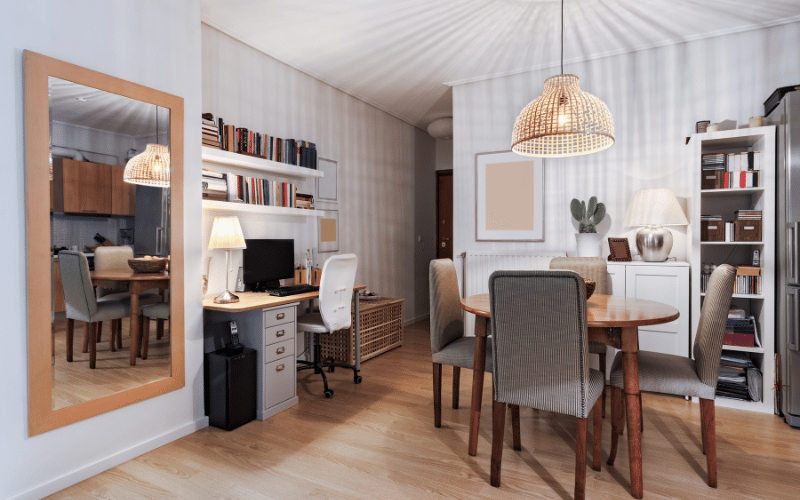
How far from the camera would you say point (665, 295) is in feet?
10.7

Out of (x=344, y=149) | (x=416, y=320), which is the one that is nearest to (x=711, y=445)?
(x=344, y=149)

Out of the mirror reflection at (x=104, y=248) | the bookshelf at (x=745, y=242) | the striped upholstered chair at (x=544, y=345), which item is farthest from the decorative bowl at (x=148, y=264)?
the bookshelf at (x=745, y=242)

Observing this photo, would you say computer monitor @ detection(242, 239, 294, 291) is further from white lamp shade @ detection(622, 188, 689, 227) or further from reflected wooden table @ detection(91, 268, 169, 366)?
white lamp shade @ detection(622, 188, 689, 227)

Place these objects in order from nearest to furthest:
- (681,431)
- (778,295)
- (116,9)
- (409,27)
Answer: (116,9) < (681,431) < (778,295) < (409,27)

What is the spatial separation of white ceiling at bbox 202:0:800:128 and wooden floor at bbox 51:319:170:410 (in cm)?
220

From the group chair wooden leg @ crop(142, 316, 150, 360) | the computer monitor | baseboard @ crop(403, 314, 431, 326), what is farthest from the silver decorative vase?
chair wooden leg @ crop(142, 316, 150, 360)

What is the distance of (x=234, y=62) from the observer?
3.47 m

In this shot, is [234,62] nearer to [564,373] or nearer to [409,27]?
[409,27]

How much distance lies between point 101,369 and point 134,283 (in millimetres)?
455

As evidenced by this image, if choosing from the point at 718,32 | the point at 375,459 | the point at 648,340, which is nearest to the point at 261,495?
the point at 375,459

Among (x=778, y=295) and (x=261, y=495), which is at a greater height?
(x=778, y=295)

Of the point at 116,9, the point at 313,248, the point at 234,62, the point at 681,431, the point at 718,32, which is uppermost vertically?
the point at 718,32

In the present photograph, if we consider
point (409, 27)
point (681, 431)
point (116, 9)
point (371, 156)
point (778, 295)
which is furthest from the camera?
point (371, 156)

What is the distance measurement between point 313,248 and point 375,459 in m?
2.33
